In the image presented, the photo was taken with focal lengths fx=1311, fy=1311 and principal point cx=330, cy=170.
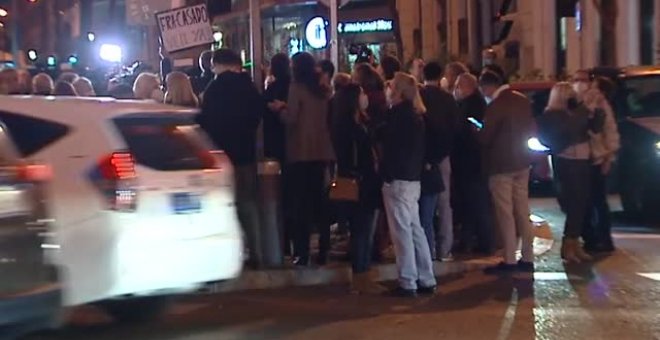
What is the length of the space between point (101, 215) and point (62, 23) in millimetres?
45314

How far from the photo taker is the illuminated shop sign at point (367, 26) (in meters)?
27.3

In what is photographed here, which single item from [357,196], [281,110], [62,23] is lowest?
[357,196]

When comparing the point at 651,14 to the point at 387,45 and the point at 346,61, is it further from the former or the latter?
the point at 346,61

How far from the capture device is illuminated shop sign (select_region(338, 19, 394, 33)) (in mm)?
27328

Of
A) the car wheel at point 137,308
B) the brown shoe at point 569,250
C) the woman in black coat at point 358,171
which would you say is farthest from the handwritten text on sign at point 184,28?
the car wheel at point 137,308

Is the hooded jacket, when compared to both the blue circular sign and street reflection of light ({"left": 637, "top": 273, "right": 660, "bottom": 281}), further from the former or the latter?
the blue circular sign

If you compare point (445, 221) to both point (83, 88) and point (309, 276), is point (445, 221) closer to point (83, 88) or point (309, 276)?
point (309, 276)

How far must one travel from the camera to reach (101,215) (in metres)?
8.53

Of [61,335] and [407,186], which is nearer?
[61,335]

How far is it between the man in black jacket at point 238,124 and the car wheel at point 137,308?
1.89 m

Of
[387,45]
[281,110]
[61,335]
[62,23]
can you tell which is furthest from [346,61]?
[62,23]

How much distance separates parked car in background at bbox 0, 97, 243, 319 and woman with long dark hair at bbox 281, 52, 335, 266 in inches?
110

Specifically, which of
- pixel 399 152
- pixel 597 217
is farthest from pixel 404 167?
pixel 597 217

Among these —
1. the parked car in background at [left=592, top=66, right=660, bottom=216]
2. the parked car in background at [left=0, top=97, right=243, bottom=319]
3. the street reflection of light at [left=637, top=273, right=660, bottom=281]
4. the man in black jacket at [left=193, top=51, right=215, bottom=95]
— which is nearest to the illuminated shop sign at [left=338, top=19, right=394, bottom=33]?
the parked car in background at [left=592, top=66, right=660, bottom=216]
